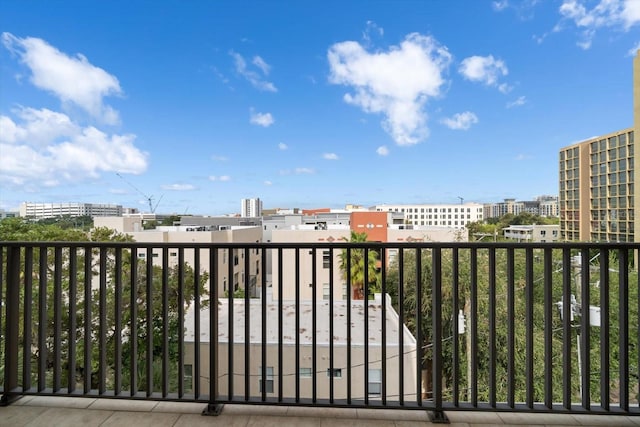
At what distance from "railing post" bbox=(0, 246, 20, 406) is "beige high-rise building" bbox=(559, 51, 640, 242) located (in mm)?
5779

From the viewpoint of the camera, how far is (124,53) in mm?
9930

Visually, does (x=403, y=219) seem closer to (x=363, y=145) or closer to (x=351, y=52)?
(x=363, y=145)

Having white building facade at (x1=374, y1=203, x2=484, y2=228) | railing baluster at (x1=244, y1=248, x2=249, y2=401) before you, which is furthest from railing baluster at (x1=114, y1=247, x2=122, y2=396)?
white building facade at (x1=374, y1=203, x2=484, y2=228)

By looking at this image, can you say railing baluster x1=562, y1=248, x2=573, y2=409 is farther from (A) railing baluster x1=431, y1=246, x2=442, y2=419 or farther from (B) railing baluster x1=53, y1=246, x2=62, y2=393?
(B) railing baluster x1=53, y1=246, x2=62, y2=393

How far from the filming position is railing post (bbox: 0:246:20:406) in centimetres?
160

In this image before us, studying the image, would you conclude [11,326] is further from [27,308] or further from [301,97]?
[301,97]

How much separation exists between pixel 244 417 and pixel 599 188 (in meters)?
6.48

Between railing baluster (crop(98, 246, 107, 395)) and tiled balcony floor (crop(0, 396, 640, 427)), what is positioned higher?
railing baluster (crop(98, 246, 107, 395))

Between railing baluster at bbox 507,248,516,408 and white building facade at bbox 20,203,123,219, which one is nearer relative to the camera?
railing baluster at bbox 507,248,516,408

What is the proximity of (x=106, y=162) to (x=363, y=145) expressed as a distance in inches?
532

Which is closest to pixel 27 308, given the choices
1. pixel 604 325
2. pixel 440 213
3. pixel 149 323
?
pixel 149 323

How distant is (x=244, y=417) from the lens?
1486mm

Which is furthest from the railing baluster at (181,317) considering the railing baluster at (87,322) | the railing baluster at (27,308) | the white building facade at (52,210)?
the white building facade at (52,210)

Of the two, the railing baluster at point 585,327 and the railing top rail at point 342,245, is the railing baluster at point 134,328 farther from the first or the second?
the railing baluster at point 585,327
